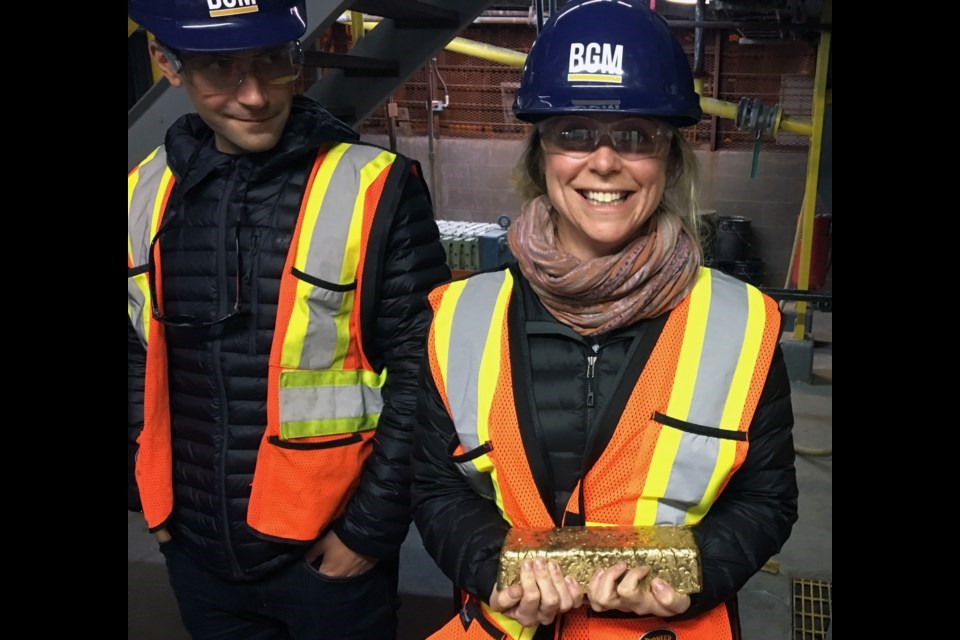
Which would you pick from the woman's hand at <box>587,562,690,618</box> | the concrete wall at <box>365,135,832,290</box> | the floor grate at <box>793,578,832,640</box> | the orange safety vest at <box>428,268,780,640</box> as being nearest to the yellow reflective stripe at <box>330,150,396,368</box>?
the orange safety vest at <box>428,268,780,640</box>

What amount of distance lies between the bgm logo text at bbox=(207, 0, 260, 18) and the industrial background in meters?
1.07

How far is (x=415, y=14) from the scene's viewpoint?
11.5ft

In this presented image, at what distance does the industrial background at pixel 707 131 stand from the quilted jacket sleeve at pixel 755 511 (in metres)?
1.23

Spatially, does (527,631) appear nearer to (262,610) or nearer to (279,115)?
(262,610)

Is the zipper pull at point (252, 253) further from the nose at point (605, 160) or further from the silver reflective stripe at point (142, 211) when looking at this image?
the nose at point (605, 160)

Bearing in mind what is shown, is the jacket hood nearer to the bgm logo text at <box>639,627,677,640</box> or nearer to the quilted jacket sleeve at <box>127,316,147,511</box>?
the quilted jacket sleeve at <box>127,316,147,511</box>

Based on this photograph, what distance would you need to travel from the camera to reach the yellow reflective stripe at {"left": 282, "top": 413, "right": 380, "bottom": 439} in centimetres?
173

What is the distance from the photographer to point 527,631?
139 cm

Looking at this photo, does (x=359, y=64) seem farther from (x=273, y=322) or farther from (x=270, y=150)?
(x=273, y=322)

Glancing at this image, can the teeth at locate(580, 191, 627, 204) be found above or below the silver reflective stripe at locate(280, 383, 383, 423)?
above

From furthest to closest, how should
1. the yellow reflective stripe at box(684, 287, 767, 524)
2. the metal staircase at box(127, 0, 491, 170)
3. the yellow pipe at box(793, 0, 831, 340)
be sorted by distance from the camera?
the yellow pipe at box(793, 0, 831, 340)
the metal staircase at box(127, 0, 491, 170)
the yellow reflective stripe at box(684, 287, 767, 524)

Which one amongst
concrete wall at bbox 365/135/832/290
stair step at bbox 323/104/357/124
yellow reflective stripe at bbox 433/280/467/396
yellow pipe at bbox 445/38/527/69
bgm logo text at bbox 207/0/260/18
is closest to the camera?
yellow reflective stripe at bbox 433/280/467/396

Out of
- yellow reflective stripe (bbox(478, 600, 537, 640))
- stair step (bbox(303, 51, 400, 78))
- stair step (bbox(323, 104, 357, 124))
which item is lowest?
yellow reflective stripe (bbox(478, 600, 537, 640))

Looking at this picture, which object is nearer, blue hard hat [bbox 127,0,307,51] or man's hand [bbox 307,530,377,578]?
blue hard hat [bbox 127,0,307,51]
